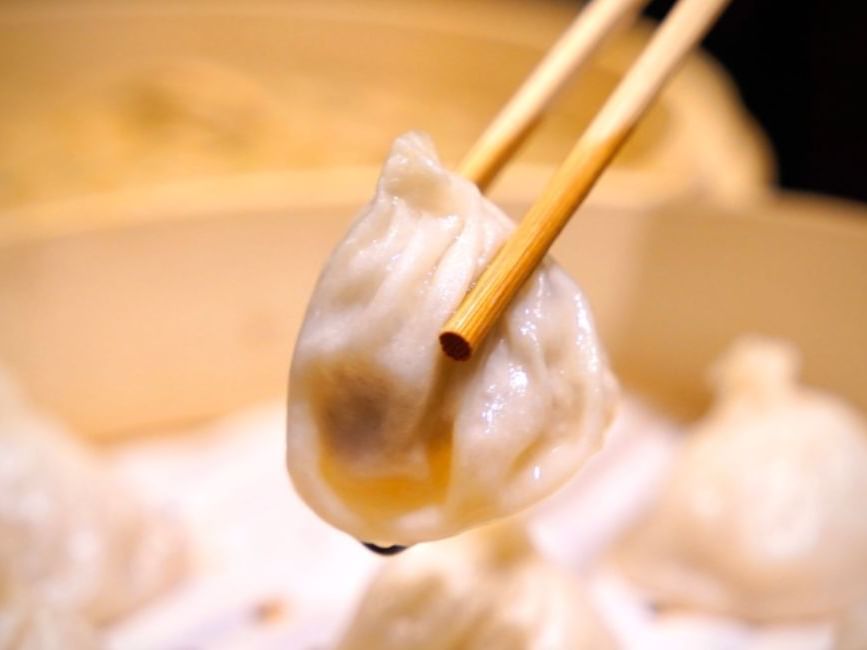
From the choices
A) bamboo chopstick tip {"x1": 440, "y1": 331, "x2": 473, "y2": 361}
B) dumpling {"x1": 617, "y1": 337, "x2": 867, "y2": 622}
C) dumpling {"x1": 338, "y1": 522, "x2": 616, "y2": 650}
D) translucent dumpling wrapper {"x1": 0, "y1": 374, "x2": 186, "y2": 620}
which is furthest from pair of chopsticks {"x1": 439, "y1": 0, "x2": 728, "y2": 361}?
translucent dumpling wrapper {"x1": 0, "y1": 374, "x2": 186, "y2": 620}

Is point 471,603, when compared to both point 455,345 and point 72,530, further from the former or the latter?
point 72,530

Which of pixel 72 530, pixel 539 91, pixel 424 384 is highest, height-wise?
pixel 539 91

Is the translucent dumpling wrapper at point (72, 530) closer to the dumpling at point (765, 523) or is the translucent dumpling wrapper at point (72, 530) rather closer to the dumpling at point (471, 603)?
the dumpling at point (471, 603)

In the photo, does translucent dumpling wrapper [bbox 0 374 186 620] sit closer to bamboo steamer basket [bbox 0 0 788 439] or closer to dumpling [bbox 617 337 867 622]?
bamboo steamer basket [bbox 0 0 788 439]

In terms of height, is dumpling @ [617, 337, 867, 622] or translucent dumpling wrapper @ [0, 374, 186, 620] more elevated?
dumpling @ [617, 337, 867, 622]

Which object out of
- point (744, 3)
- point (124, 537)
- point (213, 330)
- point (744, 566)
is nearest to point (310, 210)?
point (213, 330)

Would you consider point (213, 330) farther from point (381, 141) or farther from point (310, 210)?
point (381, 141)

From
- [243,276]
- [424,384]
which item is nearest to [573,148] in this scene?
[424,384]

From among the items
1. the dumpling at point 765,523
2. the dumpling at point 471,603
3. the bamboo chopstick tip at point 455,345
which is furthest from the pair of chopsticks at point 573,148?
the dumpling at point 765,523
